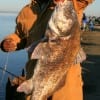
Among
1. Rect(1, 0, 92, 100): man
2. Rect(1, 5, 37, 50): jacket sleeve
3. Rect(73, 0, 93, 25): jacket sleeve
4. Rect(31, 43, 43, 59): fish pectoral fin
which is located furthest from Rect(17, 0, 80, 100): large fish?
Rect(1, 5, 37, 50): jacket sleeve

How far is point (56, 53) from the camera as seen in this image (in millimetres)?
5125

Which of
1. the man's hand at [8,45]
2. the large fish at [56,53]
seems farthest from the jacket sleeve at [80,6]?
the man's hand at [8,45]

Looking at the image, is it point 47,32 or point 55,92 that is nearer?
point 47,32

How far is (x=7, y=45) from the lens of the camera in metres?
5.66

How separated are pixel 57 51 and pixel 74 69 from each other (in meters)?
0.57

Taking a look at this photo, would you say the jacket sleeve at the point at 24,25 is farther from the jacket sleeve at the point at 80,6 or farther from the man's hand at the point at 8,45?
the jacket sleeve at the point at 80,6

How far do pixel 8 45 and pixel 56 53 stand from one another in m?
0.77

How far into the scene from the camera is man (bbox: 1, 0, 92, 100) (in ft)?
18.3

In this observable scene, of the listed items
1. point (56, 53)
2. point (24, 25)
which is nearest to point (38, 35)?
point (24, 25)

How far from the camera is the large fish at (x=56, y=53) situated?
507 cm

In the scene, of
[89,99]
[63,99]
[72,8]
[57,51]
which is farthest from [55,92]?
[89,99]

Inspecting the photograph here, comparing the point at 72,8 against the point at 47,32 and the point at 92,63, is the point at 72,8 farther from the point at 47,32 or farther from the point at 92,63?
the point at 92,63

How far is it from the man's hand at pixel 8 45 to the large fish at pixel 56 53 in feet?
1.83

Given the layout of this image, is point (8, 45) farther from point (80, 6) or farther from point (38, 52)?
point (80, 6)
